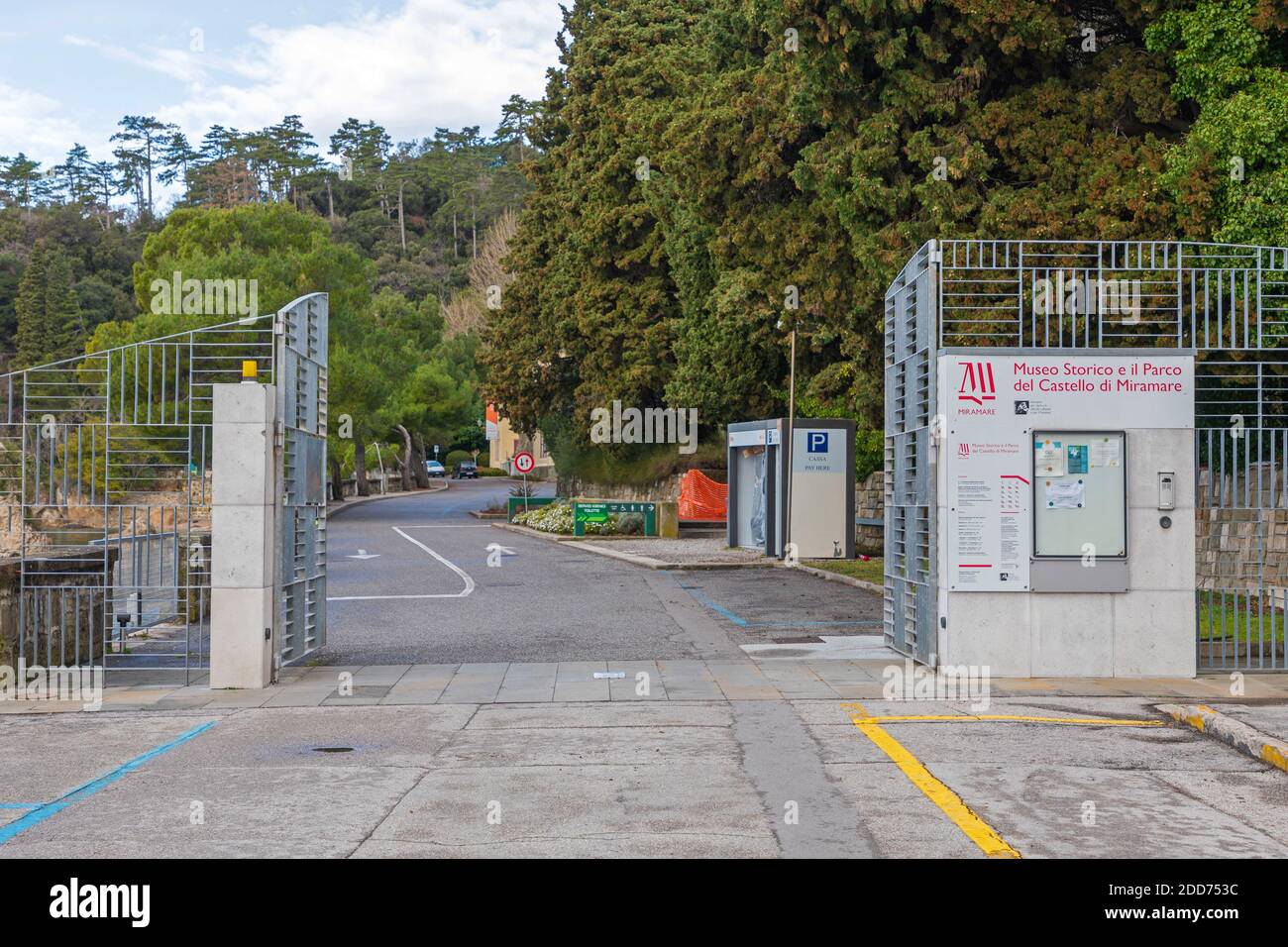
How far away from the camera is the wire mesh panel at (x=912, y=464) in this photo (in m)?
13.0

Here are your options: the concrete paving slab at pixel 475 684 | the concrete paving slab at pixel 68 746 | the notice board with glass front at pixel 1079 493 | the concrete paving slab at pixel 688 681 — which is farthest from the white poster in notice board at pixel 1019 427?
the concrete paving slab at pixel 68 746

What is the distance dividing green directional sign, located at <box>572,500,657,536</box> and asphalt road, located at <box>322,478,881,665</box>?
16.6 ft

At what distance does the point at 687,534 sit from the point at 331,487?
30574 millimetres

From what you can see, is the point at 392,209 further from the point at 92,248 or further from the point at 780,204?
the point at 780,204

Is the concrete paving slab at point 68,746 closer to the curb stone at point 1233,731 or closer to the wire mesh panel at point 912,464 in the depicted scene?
the wire mesh panel at point 912,464

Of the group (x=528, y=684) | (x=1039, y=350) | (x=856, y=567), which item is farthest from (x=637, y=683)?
(x=856, y=567)

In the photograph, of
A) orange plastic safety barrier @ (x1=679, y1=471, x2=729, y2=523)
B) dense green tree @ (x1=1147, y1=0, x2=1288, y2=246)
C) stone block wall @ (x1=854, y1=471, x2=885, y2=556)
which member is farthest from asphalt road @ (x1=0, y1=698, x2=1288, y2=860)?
orange plastic safety barrier @ (x1=679, y1=471, x2=729, y2=523)

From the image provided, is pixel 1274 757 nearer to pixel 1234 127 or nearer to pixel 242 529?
pixel 242 529

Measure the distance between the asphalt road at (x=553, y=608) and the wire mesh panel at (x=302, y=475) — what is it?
2.29ft

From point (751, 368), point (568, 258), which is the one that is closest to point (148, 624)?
point (751, 368)

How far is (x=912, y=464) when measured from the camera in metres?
13.8

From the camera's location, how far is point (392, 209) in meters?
129

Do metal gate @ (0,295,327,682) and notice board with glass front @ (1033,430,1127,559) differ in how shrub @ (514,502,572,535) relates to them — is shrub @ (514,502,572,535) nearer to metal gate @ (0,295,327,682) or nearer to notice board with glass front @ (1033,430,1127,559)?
metal gate @ (0,295,327,682)
